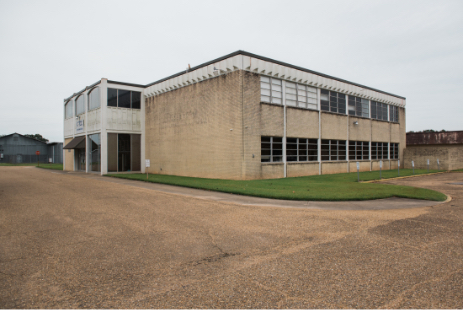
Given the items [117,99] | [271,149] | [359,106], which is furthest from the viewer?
[359,106]

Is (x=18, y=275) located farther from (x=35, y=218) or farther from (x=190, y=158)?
(x=190, y=158)

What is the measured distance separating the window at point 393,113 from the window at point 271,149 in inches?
817

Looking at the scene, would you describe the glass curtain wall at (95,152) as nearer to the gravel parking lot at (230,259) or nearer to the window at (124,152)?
the window at (124,152)

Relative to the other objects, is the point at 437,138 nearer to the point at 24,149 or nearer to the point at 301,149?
the point at 301,149

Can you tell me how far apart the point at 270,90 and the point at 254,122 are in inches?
127

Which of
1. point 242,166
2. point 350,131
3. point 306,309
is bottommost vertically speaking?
point 306,309

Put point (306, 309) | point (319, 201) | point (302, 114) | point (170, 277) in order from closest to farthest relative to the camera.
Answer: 1. point (306, 309)
2. point (170, 277)
3. point (319, 201)
4. point (302, 114)

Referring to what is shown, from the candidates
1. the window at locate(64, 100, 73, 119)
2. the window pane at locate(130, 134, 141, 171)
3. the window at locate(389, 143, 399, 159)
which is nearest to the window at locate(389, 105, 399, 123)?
the window at locate(389, 143, 399, 159)

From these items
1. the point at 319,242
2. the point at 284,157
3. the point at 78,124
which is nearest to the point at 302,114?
the point at 284,157

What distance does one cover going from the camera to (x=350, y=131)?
2966 cm

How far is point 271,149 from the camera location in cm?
2228

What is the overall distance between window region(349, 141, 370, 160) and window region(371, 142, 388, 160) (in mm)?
1192

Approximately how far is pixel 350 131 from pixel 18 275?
29525 mm

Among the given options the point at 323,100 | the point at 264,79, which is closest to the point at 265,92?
the point at 264,79
